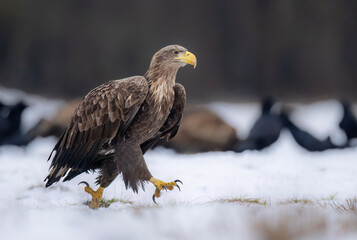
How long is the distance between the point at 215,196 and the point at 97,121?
0.87 m

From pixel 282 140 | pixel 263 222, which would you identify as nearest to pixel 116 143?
pixel 263 222

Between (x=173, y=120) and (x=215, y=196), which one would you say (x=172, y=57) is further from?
(x=215, y=196)

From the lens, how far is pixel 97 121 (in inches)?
109

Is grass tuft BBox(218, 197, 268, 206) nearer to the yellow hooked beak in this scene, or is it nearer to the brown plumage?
the brown plumage

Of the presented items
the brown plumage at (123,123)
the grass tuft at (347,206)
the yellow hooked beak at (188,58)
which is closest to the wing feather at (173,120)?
the brown plumage at (123,123)

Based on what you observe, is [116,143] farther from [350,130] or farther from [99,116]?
[350,130]

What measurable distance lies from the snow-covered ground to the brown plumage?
24 cm

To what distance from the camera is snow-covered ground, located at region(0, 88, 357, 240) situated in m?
2.16

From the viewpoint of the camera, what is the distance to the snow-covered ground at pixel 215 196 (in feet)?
7.10

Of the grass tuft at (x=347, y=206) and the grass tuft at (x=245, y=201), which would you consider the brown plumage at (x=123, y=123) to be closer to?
the grass tuft at (x=245, y=201)

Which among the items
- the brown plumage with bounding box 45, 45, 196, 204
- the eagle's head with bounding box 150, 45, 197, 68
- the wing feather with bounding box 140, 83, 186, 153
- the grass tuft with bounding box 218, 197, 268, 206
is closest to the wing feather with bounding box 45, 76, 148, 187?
the brown plumage with bounding box 45, 45, 196, 204

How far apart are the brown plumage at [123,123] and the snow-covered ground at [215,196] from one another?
0.24 m

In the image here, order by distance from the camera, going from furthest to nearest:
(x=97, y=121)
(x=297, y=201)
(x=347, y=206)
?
(x=297, y=201)
(x=97, y=121)
(x=347, y=206)

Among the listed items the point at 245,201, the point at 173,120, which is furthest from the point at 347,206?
the point at 173,120
